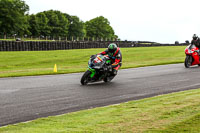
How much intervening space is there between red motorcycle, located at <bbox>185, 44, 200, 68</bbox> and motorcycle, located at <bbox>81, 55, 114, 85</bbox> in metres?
Answer: 8.06

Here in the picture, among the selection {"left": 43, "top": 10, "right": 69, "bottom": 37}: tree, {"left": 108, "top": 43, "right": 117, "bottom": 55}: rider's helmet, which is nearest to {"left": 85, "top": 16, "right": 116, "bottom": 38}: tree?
{"left": 43, "top": 10, "right": 69, "bottom": 37}: tree

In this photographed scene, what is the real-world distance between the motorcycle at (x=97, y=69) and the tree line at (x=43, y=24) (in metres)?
71.3

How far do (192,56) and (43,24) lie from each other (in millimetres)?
88737

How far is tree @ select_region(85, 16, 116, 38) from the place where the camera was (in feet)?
451

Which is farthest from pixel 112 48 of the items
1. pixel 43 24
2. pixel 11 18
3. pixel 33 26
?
pixel 43 24

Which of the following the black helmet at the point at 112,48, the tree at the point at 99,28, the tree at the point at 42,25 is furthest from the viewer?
the tree at the point at 99,28

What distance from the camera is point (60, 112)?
7219 mm

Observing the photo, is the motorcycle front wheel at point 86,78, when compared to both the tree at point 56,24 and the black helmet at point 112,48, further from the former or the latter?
the tree at point 56,24

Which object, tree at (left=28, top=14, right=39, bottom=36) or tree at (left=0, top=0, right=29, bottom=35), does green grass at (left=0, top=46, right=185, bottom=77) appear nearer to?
tree at (left=0, top=0, right=29, bottom=35)

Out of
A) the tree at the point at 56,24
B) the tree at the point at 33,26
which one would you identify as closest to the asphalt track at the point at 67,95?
the tree at the point at 33,26

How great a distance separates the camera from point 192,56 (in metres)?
18.9

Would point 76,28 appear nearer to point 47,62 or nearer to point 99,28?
point 99,28

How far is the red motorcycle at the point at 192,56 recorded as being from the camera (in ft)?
61.5

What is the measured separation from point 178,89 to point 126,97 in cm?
244
